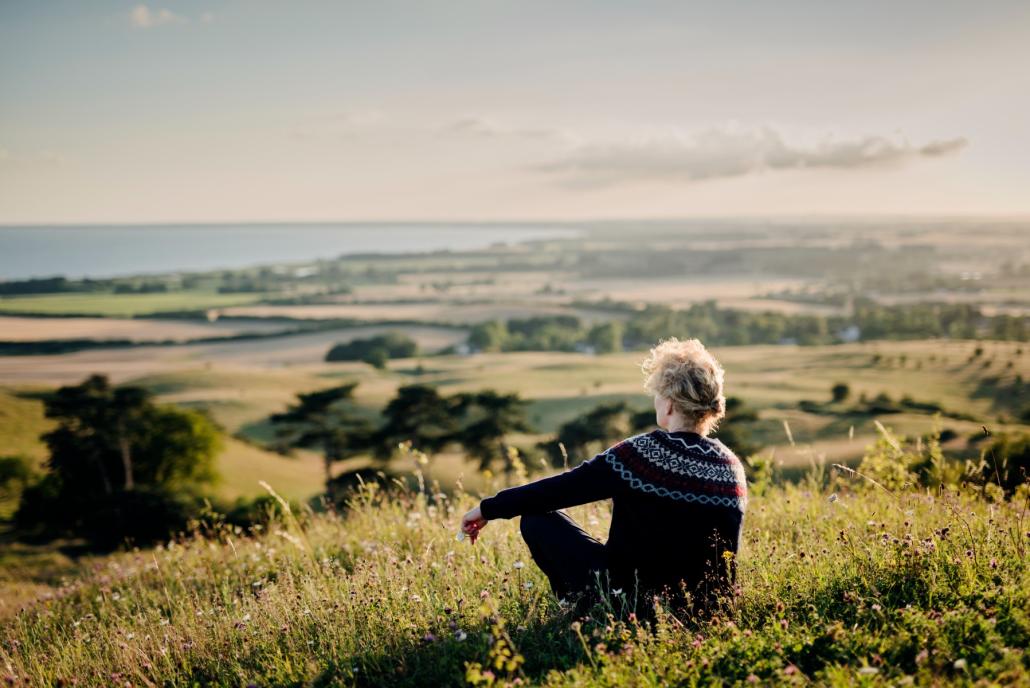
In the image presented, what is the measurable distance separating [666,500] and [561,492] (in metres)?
0.61

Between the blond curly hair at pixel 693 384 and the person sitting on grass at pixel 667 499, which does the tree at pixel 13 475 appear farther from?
the blond curly hair at pixel 693 384

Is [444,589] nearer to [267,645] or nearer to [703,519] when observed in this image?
[267,645]

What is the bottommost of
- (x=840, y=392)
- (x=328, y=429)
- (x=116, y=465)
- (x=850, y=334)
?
(x=840, y=392)

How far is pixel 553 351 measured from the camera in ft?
402

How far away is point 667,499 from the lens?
3809 millimetres

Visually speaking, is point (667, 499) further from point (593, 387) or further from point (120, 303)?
point (120, 303)

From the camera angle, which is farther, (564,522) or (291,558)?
(291,558)

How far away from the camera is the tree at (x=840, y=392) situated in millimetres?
66556

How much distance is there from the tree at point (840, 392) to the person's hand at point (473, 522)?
69100mm

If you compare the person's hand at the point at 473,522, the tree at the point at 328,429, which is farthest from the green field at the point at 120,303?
the person's hand at the point at 473,522

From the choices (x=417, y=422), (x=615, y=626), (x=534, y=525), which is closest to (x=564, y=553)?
(x=534, y=525)

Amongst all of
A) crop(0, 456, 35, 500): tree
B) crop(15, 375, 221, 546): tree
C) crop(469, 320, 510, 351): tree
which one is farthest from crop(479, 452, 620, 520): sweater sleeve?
crop(469, 320, 510, 351): tree

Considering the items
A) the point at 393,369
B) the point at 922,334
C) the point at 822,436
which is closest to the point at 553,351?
the point at 393,369

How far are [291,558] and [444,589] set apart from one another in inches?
85.7
